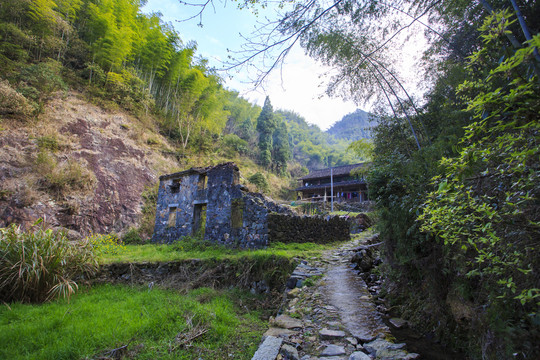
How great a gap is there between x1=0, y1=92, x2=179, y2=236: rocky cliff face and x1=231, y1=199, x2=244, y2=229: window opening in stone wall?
27.6ft

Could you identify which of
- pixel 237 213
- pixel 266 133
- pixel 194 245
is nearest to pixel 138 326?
pixel 237 213

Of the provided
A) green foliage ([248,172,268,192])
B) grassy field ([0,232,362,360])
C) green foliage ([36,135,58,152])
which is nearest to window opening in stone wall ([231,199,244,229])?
grassy field ([0,232,362,360])

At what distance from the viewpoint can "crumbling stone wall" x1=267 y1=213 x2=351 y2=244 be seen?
771 centimetres

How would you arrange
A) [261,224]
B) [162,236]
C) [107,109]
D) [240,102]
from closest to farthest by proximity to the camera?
[261,224], [162,236], [107,109], [240,102]

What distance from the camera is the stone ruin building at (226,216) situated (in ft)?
25.6

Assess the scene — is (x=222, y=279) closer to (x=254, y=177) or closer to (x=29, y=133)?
(x=29, y=133)

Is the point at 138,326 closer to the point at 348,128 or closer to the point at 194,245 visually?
the point at 194,245

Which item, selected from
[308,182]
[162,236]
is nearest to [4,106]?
[162,236]

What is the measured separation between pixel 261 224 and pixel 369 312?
4.76 meters

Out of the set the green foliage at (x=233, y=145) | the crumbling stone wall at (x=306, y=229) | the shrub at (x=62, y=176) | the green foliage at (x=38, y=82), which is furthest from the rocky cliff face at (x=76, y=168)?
the green foliage at (x=233, y=145)

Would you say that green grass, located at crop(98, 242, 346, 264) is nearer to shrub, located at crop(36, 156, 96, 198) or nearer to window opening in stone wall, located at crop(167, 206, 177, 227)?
window opening in stone wall, located at crop(167, 206, 177, 227)

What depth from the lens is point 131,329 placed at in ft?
11.6

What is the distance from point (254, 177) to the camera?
77.0 ft

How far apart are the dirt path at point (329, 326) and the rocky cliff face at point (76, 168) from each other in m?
12.2
